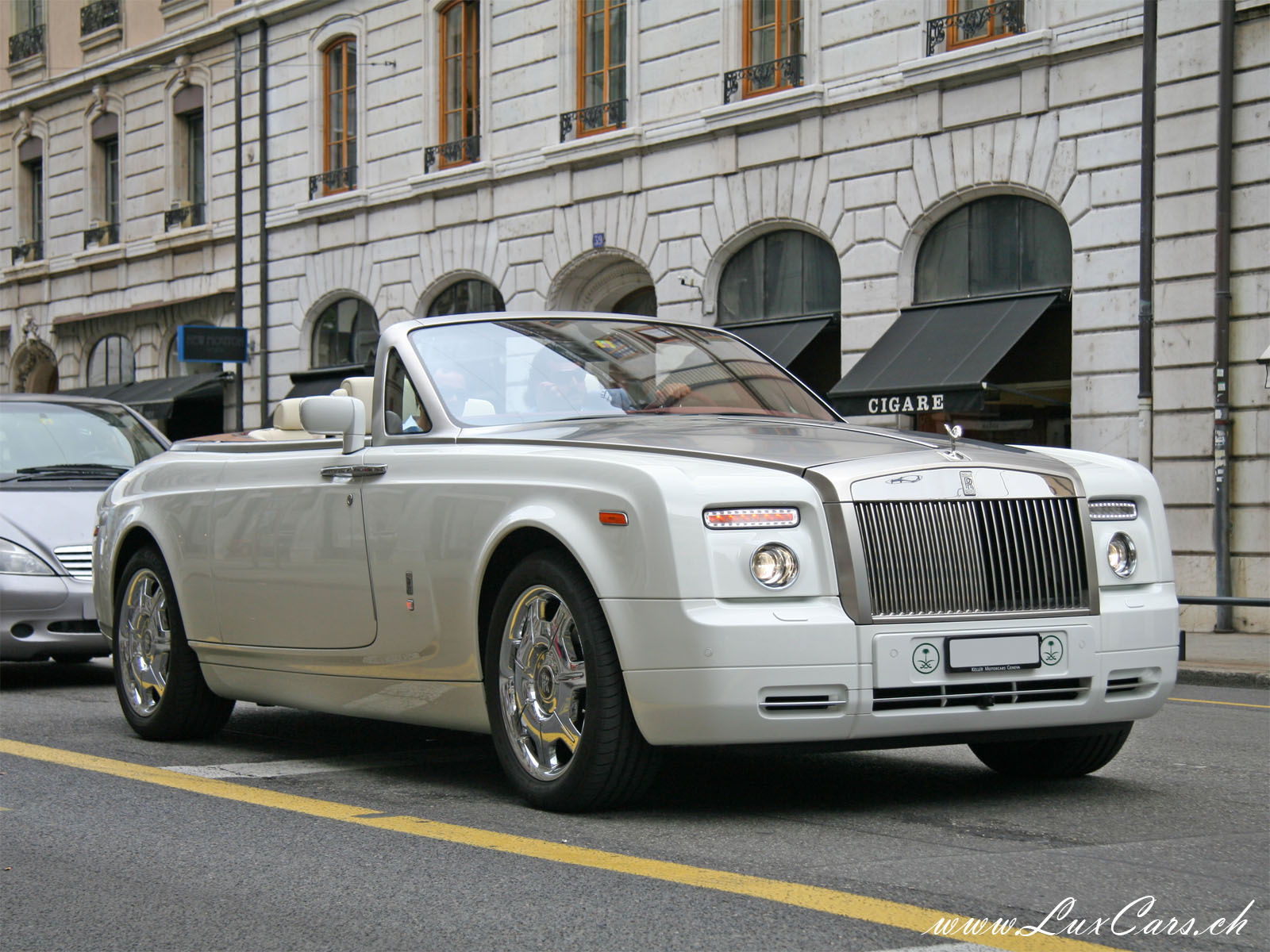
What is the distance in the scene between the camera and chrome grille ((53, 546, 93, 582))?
1027cm

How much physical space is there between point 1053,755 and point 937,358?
1292 centimetres

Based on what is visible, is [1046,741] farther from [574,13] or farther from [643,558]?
[574,13]

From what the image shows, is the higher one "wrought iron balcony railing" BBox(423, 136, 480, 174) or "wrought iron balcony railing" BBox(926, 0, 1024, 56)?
"wrought iron balcony railing" BBox(926, 0, 1024, 56)

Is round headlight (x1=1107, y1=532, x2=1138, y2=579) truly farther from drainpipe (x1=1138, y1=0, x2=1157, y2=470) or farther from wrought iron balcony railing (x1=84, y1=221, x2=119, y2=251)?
wrought iron balcony railing (x1=84, y1=221, x2=119, y2=251)

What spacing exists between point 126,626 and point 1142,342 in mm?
11692

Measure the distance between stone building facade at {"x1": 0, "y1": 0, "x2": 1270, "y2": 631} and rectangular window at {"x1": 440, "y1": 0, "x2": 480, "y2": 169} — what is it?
5 cm

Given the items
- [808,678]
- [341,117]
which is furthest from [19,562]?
[341,117]

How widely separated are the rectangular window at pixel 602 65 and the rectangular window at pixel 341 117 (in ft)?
18.0

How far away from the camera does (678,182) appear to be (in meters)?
22.7

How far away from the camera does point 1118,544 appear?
5645mm

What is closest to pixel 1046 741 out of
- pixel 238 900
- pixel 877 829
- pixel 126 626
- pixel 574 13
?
pixel 877 829

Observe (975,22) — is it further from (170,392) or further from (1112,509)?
(170,392)

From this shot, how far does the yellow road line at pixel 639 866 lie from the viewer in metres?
3.80

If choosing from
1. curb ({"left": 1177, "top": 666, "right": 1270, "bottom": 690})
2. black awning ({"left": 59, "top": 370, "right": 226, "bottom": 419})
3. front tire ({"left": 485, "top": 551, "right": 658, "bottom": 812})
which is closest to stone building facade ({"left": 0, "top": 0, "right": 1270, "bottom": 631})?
black awning ({"left": 59, "top": 370, "right": 226, "bottom": 419})
